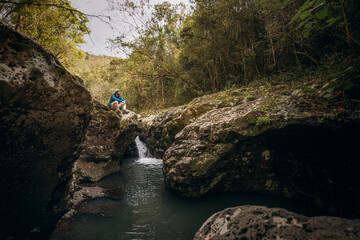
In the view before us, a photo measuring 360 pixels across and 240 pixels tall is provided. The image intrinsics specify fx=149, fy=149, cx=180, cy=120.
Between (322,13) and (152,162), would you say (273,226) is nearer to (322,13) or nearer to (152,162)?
(322,13)

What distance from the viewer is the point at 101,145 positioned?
6.34m

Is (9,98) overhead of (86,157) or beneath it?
overhead

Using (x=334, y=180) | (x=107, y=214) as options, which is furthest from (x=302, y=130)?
(x=107, y=214)

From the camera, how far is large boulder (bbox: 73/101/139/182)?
588 cm

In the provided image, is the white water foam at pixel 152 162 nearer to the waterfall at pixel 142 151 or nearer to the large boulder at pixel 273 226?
the waterfall at pixel 142 151

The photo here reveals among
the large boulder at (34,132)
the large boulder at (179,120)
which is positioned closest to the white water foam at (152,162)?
the large boulder at (179,120)

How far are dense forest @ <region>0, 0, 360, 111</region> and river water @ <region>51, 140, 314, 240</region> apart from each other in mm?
3732

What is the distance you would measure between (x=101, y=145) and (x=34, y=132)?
13.5ft

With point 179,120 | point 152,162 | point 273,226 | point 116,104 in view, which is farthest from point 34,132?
point 152,162

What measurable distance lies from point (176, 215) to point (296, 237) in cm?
321

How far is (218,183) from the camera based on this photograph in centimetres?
452

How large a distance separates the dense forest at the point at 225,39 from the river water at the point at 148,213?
12.2 feet

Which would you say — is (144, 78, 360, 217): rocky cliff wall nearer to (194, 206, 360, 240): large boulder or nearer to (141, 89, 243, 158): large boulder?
(141, 89, 243, 158): large boulder

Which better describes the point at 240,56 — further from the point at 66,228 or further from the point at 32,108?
the point at 66,228
